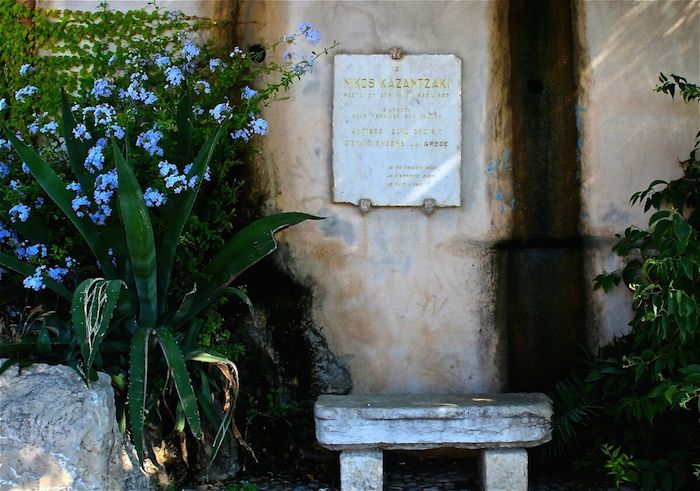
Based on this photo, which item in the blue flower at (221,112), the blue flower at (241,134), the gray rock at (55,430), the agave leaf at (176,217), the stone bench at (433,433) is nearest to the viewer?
the gray rock at (55,430)

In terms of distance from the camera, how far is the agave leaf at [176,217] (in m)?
3.21

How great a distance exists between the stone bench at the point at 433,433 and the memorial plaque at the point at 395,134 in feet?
3.37

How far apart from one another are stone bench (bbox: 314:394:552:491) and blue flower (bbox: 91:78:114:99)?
1.61m

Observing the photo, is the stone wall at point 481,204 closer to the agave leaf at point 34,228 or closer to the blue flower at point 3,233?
the agave leaf at point 34,228

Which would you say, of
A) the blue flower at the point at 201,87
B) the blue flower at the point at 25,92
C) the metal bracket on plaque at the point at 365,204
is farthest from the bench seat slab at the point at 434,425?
the blue flower at the point at 25,92

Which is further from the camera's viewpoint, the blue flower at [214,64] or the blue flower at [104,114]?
the blue flower at [214,64]

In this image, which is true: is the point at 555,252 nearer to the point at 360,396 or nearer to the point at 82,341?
the point at 360,396

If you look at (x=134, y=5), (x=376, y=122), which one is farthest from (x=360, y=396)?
(x=134, y=5)

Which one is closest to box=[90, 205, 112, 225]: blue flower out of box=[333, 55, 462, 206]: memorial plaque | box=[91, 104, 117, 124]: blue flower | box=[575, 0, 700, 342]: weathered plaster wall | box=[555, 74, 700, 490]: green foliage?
box=[91, 104, 117, 124]: blue flower

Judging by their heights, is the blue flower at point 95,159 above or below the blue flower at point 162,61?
below

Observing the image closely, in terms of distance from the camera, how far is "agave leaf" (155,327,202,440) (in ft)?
9.59

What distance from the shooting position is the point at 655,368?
10.5 feet

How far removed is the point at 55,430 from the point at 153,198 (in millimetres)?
927

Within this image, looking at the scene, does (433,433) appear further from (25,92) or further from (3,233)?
(25,92)
